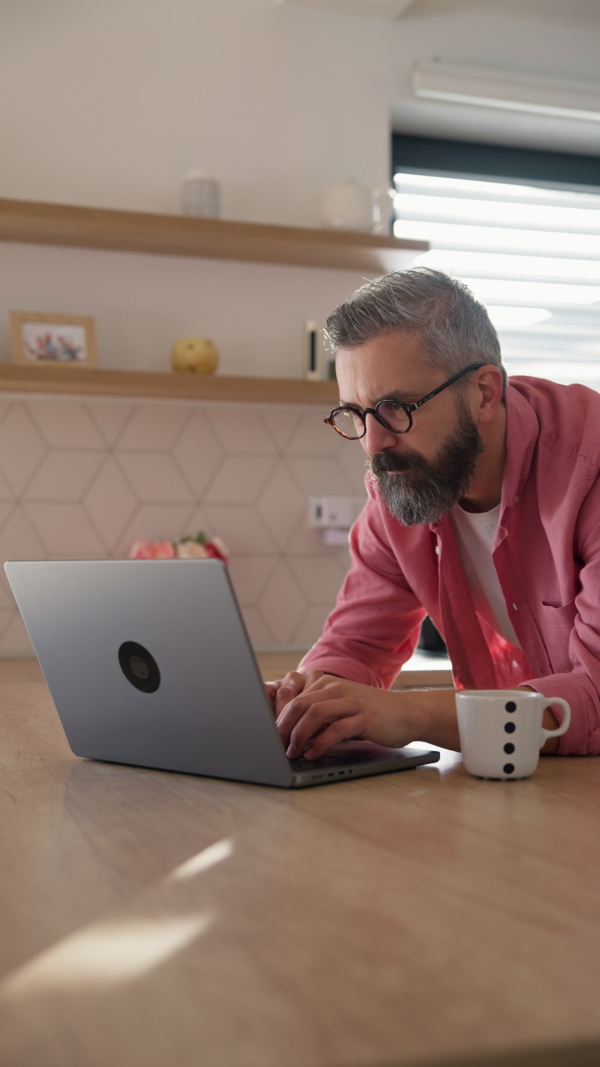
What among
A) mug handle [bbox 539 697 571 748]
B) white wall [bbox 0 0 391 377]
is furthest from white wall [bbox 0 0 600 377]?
mug handle [bbox 539 697 571 748]

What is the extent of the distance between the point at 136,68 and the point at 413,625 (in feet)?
5.98

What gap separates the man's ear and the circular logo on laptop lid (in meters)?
0.67

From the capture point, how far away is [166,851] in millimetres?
691

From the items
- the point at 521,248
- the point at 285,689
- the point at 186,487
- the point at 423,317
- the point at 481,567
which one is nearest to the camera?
the point at 285,689

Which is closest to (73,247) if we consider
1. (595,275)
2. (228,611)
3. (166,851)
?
(595,275)

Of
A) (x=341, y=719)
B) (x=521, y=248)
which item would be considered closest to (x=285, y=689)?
(x=341, y=719)

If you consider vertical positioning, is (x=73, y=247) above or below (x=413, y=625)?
above

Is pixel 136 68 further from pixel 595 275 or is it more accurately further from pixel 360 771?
pixel 360 771

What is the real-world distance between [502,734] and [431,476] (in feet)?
1.77

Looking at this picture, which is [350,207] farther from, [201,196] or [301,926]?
[301,926]

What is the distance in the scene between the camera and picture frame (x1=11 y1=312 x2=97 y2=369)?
239cm

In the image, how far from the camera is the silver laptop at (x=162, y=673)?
0.85 meters

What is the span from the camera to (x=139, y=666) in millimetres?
947

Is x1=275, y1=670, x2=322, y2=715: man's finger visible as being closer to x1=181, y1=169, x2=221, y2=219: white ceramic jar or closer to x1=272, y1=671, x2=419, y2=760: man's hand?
x1=272, y1=671, x2=419, y2=760: man's hand
